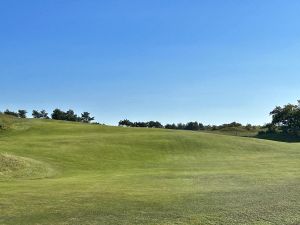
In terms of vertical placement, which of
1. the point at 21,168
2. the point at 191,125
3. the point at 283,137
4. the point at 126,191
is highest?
the point at 191,125

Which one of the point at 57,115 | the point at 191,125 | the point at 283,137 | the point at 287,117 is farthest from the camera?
the point at 191,125

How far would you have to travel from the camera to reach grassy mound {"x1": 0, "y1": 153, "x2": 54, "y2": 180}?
3322cm

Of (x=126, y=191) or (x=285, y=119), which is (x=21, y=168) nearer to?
(x=126, y=191)

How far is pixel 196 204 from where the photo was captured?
1984 cm

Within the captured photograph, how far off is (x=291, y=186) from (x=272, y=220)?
9.69m

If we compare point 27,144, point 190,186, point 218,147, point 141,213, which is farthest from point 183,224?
point 218,147

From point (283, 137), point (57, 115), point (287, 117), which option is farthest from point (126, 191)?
point (57, 115)

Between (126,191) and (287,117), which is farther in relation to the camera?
(287,117)

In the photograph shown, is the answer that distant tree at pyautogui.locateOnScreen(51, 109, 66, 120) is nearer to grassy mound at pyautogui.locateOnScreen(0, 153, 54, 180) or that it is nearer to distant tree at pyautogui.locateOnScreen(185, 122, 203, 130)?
distant tree at pyautogui.locateOnScreen(185, 122, 203, 130)

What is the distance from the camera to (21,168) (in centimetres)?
3550

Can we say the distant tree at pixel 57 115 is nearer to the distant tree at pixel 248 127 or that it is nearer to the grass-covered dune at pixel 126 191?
the distant tree at pixel 248 127

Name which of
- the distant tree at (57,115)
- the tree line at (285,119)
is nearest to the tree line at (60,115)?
the distant tree at (57,115)

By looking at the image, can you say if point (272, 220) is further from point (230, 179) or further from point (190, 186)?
point (230, 179)

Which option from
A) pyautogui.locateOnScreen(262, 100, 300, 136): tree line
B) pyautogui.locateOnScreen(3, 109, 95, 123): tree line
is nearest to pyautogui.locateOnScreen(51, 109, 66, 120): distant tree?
pyautogui.locateOnScreen(3, 109, 95, 123): tree line
